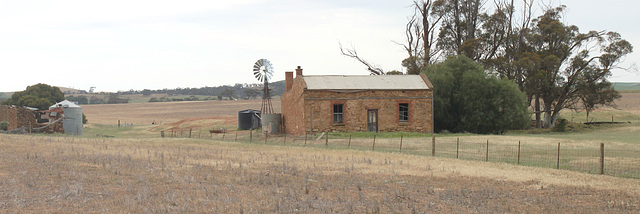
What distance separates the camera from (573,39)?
5878 cm

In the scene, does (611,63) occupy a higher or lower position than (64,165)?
higher

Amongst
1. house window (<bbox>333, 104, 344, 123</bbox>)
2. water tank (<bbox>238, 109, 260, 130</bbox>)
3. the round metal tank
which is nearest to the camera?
house window (<bbox>333, 104, 344, 123</bbox>)

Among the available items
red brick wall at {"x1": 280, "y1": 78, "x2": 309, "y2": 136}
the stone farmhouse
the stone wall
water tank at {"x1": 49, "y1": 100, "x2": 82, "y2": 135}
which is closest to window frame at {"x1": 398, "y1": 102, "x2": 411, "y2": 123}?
the stone farmhouse

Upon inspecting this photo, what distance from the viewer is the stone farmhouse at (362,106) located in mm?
41844

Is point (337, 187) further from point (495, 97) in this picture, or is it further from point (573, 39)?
point (573, 39)

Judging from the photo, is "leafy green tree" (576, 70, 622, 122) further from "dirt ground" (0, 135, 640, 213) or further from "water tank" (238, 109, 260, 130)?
"dirt ground" (0, 135, 640, 213)

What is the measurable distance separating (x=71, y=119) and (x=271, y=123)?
16620 millimetres

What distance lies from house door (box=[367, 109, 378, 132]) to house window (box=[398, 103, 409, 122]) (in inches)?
66.5

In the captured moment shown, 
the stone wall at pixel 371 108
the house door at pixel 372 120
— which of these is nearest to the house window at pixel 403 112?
the stone wall at pixel 371 108

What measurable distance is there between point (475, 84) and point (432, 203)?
1408 inches

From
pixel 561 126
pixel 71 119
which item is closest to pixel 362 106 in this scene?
pixel 561 126

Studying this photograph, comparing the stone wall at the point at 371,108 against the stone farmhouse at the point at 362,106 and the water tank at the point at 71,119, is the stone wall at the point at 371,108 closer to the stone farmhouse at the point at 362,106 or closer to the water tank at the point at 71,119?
the stone farmhouse at the point at 362,106

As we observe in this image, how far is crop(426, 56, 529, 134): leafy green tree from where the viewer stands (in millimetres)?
47969

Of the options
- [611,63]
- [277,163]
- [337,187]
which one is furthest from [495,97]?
[337,187]
